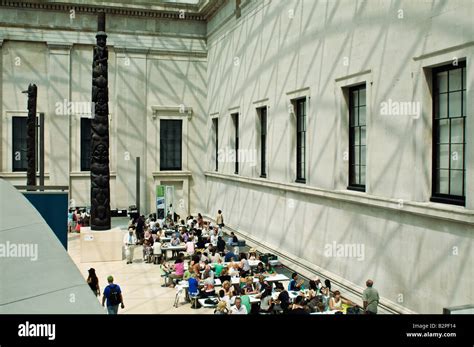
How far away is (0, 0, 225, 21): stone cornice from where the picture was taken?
92.6 feet

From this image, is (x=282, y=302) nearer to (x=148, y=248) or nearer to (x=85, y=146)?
(x=148, y=248)

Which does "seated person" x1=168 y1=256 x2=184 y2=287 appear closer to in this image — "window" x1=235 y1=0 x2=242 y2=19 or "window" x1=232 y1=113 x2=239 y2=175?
"window" x1=232 y1=113 x2=239 y2=175

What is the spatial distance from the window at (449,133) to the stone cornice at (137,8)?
18.8m

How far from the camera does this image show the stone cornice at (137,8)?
28.2m

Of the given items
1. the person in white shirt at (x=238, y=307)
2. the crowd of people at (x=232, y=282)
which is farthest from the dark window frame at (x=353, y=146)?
the person in white shirt at (x=238, y=307)

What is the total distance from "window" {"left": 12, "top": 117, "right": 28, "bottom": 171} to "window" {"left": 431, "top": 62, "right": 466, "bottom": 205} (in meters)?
24.7

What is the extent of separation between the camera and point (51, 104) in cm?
2927

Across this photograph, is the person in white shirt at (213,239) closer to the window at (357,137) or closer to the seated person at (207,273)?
the seated person at (207,273)

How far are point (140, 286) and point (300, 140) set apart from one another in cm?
755

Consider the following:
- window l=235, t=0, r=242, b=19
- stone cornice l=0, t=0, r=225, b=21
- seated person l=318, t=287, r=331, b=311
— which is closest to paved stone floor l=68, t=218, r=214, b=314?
seated person l=318, t=287, r=331, b=311

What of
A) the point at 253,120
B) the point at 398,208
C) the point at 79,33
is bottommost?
the point at 398,208
